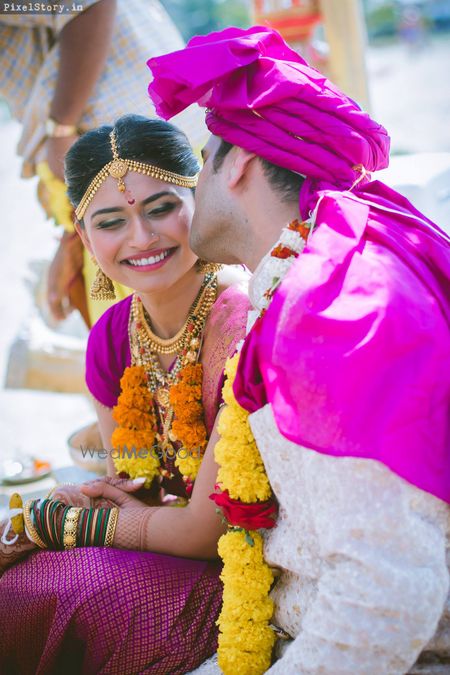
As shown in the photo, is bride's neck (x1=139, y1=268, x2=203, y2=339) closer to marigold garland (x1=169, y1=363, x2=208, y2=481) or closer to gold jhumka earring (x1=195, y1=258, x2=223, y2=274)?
gold jhumka earring (x1=195, y1=258, x2=223, y2=274)

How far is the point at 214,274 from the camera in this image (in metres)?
2.88

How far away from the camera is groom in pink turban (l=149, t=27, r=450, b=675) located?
5.32 ft

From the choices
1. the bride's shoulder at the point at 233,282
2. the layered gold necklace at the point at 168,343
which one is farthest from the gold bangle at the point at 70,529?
the bride's shoulder at the point at 233,282

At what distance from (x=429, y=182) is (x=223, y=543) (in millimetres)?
2038

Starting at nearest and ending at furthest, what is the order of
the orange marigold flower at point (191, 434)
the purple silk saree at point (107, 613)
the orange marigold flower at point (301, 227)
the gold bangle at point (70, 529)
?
the orange marigold flower at point (301, 227)
the purple silk saree at point (107, 613)
the gold bangle at point (70, 529)
the orange marigold flower at point (191, 434)

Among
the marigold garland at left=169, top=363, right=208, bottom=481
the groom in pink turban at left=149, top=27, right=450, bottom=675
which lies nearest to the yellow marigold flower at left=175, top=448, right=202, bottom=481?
the marigold garland at left=169, top=363, right=208, bottom=481

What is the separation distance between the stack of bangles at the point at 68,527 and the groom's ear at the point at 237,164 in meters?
1.13

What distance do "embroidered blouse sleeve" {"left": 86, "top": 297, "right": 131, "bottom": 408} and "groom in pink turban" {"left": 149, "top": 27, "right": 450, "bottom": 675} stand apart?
103 centimetres

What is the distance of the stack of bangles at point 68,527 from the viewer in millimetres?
2521

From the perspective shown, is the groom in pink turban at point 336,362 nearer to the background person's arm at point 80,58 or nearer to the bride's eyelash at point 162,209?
the bride's eyelash at point 162,209

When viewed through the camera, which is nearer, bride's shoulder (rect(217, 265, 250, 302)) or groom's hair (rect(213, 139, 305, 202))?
groom's hair (rect(213, 139, 305, 202))

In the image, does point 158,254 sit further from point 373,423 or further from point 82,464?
point 82,464

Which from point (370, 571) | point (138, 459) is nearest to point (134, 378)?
point (138, 459)

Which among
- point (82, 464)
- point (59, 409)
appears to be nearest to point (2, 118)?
point (59, 409)
